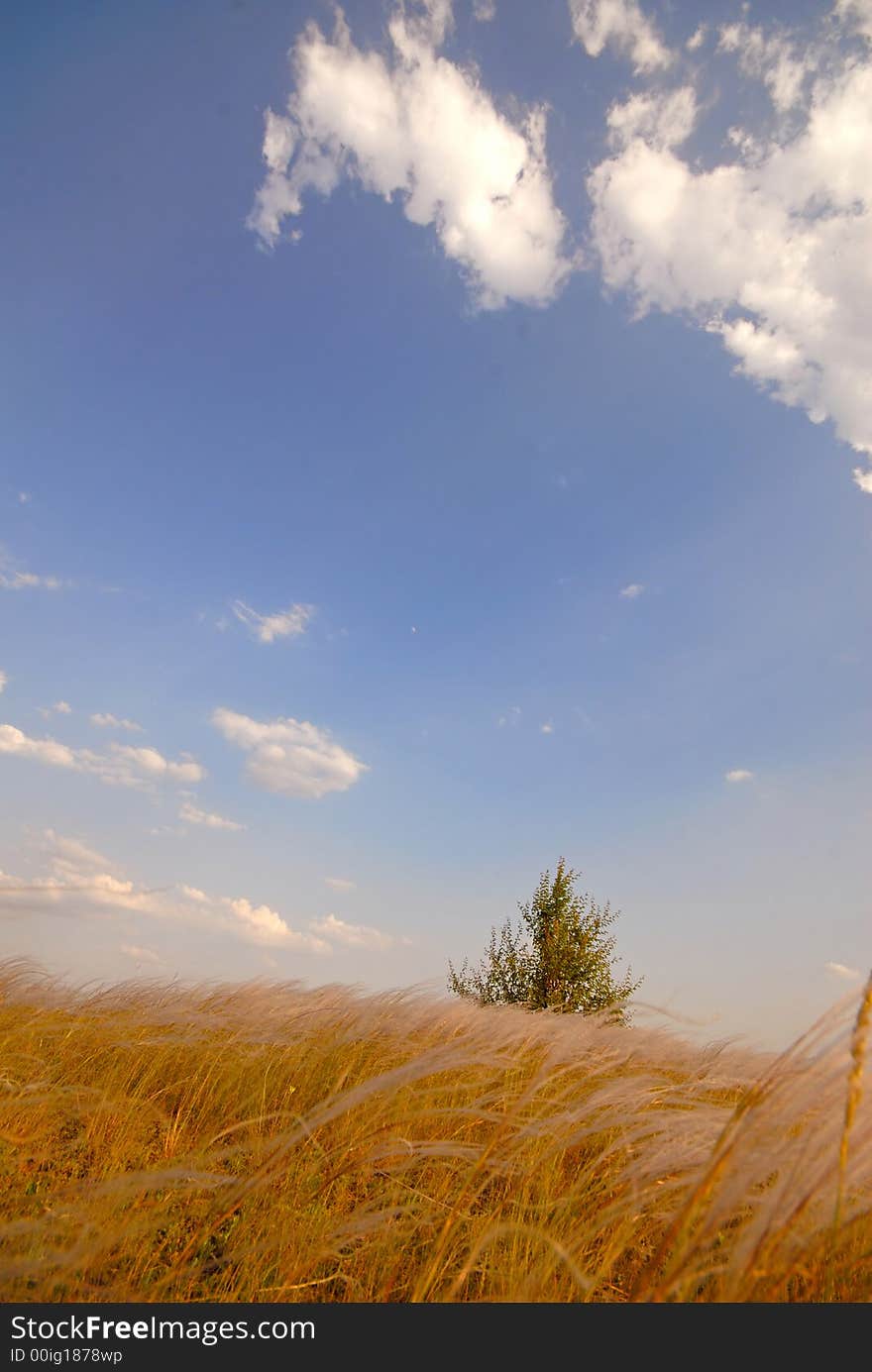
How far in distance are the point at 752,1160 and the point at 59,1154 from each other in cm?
346

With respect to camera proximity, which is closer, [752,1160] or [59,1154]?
[752,1160]

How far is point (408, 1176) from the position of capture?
12.3ft

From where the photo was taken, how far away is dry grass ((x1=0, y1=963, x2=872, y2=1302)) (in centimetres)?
197

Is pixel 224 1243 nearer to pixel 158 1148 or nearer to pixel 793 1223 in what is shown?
pixel 158 1148

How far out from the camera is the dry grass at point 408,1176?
1973mm

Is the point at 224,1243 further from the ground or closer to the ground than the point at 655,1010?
closer to the ground

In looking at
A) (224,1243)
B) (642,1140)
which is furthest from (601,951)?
(224,1243)

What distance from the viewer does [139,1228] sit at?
8.73ft

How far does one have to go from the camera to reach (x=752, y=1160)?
2043mm
